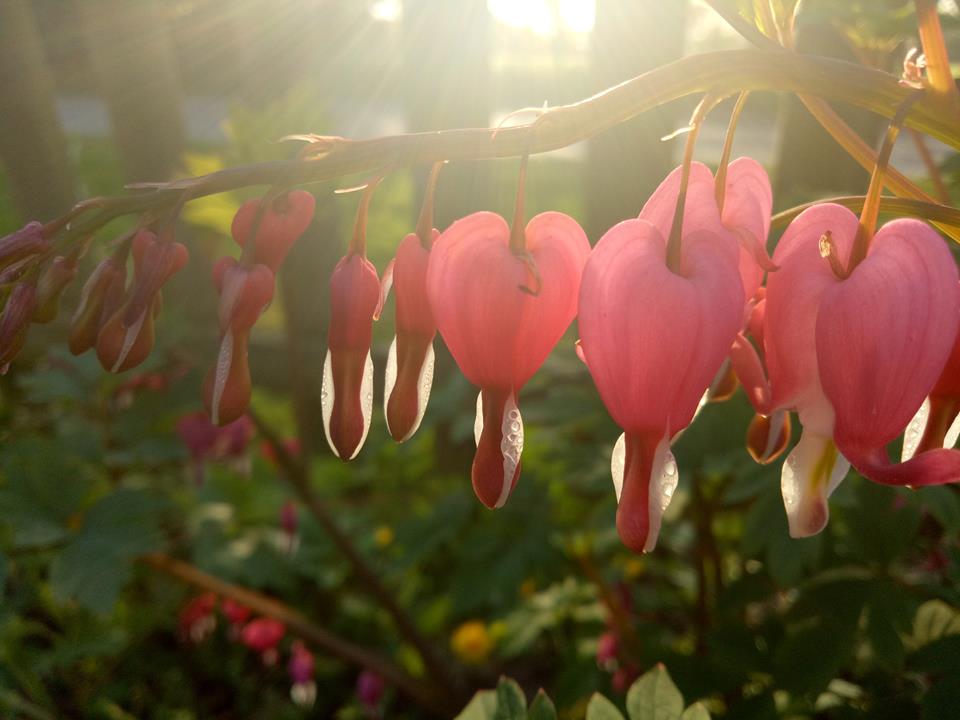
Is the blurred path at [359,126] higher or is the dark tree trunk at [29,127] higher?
the dark tree trunk at [29,127]

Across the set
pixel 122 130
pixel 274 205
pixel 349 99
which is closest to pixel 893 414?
pixel 274 205

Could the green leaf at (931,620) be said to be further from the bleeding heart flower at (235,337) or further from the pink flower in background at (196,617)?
the pink flower in background at (196,617)

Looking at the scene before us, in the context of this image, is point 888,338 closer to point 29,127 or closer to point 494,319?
point 494,319

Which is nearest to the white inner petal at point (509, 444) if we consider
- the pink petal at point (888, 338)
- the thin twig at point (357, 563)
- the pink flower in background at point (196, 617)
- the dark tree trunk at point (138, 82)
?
the pink petal at point (888, 338)

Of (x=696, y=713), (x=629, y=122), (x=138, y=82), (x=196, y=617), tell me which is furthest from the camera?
(x=138, y=82)

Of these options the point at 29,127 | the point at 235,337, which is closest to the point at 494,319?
the point at 235,337

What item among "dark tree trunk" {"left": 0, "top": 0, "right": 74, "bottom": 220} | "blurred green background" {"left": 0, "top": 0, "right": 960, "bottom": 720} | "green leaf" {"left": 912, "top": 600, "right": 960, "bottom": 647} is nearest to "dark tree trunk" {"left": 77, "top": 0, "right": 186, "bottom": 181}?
"blurred green background" {"left": 0, "top": 0, "right": 960, "bottom": 720}
